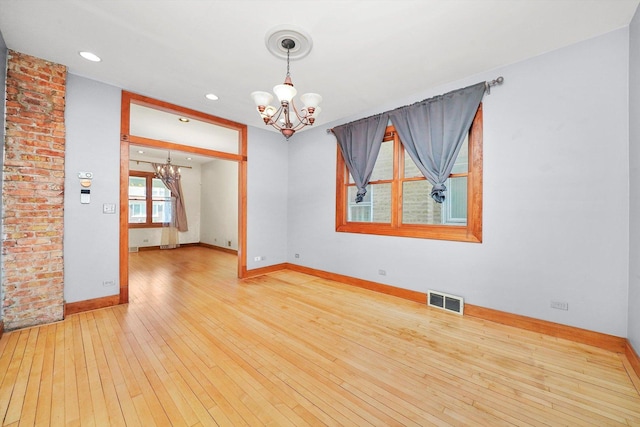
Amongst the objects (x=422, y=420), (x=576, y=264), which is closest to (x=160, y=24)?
(x=422, y=420)

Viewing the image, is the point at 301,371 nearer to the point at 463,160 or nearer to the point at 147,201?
the point at 463,160

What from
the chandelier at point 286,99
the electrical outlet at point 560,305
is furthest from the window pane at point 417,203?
the chandelier at point 286,99

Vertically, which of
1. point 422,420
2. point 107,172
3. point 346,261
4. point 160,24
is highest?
point 160,24

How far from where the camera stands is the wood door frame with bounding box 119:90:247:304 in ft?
10.8

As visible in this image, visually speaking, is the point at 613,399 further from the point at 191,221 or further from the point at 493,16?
the point at 191,221

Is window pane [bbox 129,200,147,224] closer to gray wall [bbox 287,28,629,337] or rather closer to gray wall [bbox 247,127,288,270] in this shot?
gray wall [bbox 247,127,288,270]

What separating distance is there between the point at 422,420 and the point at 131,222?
8671 mm

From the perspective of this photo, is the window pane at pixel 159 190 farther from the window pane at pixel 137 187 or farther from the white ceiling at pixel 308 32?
the white ceiling at pixel 308 32

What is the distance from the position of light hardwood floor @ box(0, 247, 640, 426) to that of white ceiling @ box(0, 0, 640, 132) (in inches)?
110

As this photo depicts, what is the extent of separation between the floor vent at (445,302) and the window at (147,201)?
776 centimetres

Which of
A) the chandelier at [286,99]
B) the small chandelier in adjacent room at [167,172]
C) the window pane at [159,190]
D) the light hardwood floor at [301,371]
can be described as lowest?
the light hardwood floor at [301,371]

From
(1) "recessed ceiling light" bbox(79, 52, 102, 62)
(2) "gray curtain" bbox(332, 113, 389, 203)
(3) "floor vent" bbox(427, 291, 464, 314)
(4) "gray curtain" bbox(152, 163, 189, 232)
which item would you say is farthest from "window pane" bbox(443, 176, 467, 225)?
(4) "gray curtain" bbox(152, 163, 189, 232)

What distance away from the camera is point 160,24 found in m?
2.13

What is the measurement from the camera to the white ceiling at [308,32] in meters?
1.95
